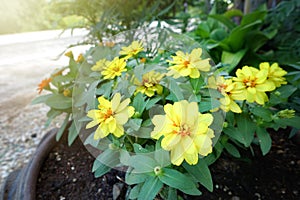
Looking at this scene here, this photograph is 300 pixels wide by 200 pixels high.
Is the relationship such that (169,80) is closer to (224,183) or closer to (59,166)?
(224,183)

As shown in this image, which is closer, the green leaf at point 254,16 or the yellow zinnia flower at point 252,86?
the yellow zinnia flower at point 252,86

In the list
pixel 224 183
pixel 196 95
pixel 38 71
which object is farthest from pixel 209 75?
pixel 38 71

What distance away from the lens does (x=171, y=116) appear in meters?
0.43

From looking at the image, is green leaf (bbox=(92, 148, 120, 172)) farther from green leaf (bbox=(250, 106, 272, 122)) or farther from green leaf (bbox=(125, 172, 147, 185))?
green leaf (bbox=(250, 106, 272, 122))

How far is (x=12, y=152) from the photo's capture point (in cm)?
121

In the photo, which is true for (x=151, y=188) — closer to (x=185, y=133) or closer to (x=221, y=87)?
(x=185, y=133)

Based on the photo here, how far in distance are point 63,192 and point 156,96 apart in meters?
0.41

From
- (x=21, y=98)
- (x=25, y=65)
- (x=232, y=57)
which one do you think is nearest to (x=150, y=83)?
(x=232, y=57)

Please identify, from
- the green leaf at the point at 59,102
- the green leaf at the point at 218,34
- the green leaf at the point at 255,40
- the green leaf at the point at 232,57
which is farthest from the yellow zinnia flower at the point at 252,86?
the green leaf at the point at 218,34

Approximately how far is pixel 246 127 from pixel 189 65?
0.21 metres

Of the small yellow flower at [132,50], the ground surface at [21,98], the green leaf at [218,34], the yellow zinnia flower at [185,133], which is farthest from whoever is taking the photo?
the green leaf at [218,34]

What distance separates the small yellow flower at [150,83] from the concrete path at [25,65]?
0.62 metres

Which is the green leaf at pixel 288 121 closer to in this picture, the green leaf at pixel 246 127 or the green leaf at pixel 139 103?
the green leaf at pixel 246 127

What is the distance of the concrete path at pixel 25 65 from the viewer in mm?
1676
